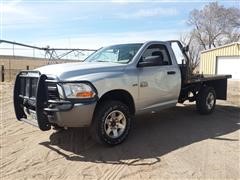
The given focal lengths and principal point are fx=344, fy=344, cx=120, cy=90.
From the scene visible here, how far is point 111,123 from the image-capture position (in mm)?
6324

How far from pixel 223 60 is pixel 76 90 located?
96.1 ft

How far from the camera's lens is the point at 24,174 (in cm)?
520

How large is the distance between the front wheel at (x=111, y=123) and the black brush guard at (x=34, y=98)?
0.86 m

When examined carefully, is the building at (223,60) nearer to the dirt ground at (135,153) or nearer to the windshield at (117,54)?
the dirt ground at (135,153)

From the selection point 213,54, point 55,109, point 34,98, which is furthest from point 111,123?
point 213,54

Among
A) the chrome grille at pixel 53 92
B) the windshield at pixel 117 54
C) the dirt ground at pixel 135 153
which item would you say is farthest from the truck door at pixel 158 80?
the chrome grille at pixel 53 92

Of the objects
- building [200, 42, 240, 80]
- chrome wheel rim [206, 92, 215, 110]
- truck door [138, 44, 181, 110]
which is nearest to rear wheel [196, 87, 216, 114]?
chrome wheel rim [206, 92, 215, 110]

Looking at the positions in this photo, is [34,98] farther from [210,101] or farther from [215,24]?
[215,24]

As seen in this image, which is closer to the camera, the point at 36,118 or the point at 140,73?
the point at 36,118

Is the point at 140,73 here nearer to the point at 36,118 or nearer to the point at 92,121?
the point at 92,121

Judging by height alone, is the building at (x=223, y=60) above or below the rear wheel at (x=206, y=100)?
above

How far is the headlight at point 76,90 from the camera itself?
5.77m

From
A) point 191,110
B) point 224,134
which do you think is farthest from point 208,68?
point 224,134

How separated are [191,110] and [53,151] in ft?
16.2
